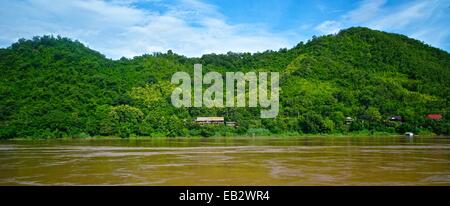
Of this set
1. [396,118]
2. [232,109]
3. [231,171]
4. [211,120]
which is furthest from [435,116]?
[231,171]

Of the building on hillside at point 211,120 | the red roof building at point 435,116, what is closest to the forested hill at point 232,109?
the red roof building at point 435,116

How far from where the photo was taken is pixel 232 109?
2576 inches

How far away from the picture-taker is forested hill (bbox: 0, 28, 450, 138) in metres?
55.6

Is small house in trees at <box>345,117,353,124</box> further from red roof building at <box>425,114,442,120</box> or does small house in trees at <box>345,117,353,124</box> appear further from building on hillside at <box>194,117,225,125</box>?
building on hillside at <box>194,117,225,125</box>

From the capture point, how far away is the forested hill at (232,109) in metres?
55.6

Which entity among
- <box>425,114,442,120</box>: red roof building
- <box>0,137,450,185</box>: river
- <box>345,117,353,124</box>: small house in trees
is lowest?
<box>0,137,450,185</box>: river

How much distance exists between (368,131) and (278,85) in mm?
15948

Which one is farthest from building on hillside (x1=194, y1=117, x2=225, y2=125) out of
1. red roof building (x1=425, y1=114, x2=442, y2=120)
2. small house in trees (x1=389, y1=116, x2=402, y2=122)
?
red roof building (x1=425, y1=114, x2=442, y2=120)

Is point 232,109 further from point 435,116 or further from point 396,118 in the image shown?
point 435,116

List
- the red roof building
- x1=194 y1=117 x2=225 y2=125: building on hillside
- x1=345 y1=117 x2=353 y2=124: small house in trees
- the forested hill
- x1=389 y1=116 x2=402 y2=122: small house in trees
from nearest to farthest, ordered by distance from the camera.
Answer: the forested hill
the red roof building
x1=389 y1=116 x2=402 y2=122: small house in trees
x1=345 y1=117 x2=353 y2=124: small house in trees
x1=194 y1=117 x2=225 y2=125: building on hillside

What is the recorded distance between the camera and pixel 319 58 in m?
76.9
